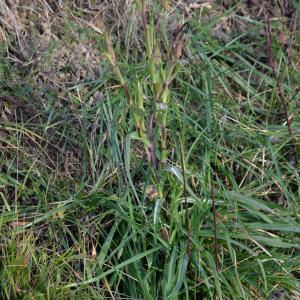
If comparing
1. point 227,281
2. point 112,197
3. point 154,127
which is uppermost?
point 154,127

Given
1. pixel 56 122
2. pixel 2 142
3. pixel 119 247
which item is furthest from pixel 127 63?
pixel 119 247

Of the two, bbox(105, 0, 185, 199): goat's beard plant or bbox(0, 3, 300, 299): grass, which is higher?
bbox(105, 0, 185, 199): goat's beard plant

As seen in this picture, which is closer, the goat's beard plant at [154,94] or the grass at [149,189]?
the goat's beard plant at [154,94]

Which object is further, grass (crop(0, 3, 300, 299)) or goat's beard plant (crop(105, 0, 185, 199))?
grass (crop(0, 3, 300, 299))

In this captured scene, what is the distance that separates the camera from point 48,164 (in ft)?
9.77

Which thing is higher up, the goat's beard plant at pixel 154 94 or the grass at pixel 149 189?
the goat's beard plant at pixel 154 94

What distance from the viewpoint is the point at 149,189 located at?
2805 mm

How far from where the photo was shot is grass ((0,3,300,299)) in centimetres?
264

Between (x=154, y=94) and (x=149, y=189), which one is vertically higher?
(x=154, y=94)

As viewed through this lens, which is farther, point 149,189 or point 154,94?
point 149,189

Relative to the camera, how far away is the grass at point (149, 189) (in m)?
2.64

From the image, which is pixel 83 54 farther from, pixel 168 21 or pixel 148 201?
pixel 148 201

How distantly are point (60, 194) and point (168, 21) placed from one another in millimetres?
1078

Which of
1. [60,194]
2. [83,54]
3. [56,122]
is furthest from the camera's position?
[83,54]
